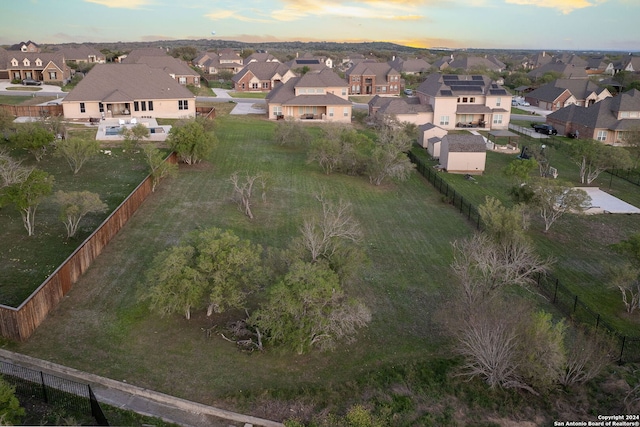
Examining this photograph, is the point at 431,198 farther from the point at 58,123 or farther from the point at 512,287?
the point at 58,123

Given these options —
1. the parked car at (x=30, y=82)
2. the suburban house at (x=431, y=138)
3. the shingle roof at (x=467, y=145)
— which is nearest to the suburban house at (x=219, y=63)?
the parked car at (x=30, y=82)

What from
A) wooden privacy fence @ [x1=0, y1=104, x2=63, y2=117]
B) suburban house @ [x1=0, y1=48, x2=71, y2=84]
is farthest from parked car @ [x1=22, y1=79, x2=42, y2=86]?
wooden privacy fence @ [x1=0, y1=104, x2=63, y2=117]

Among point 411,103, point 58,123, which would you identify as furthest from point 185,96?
point 411,103

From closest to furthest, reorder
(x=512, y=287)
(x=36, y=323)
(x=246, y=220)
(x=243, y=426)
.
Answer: (x=243, y=426) < (x=36, y=323) < (x=512, y=287) < (x=246, y=220)

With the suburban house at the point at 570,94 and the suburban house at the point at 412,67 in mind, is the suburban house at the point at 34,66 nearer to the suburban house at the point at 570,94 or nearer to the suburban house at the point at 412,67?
the suburban house at the point at 412,67

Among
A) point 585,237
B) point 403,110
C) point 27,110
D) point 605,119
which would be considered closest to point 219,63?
point 27,110

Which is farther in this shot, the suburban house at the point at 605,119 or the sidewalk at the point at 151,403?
the suburban house at the point at 605,119

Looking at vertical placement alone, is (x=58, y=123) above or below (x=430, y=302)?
above
